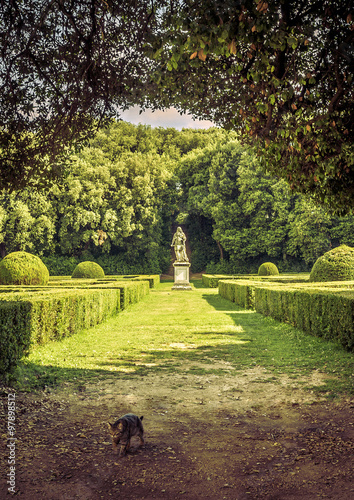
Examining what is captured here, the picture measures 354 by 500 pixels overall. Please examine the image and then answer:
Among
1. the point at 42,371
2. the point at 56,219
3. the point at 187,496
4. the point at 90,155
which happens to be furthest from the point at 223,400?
the point at 90,155

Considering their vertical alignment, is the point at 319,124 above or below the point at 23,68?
below

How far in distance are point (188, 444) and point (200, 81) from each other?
5285 millimetres

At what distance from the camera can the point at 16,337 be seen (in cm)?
621

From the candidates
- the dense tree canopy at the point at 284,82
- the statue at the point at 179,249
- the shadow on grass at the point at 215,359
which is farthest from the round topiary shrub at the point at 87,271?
the dense tree canopy at the point at 284,82

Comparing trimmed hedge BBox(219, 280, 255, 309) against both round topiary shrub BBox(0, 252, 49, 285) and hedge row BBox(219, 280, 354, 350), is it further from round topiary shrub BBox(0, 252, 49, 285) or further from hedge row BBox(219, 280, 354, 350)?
round topiary shrub BBox(0, 252, 49, 285)

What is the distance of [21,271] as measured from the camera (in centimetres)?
2041

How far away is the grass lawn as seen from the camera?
586 cm

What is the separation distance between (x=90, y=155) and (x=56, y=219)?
6.77 meters

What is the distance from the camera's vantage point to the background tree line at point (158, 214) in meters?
33.7

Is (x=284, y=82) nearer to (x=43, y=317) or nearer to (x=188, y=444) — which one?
(x=188, y=444)

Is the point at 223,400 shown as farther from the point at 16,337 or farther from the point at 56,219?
the point at 56,219

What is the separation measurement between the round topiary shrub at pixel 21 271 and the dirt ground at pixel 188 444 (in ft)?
53.3

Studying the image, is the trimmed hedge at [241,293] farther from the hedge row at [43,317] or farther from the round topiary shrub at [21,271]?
the round topiary shrub at [21,271]

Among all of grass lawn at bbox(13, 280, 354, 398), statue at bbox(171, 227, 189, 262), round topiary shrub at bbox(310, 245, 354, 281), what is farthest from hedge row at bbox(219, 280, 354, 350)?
statue at bbox(171, 227, 189, 262)
